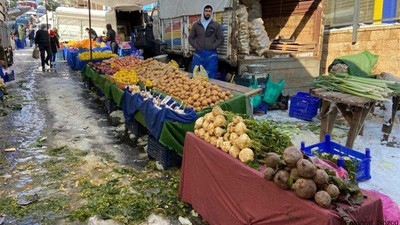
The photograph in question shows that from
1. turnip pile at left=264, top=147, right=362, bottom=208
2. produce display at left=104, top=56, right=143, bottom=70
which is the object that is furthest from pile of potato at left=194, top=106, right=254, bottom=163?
produce display at left=104, top=56, right=143, bottom=70

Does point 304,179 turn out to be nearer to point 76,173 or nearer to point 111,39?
point 76,173

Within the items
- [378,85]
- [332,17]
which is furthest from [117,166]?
[332,17]

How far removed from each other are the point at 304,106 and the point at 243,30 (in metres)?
2.77

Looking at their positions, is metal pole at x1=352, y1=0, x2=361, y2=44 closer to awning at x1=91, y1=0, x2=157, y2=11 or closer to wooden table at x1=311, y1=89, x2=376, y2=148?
wooden table at x1=311, y1=89, x2=376, y2=148

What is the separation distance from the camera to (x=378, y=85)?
4.94 metres

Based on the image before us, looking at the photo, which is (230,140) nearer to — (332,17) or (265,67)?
(265,67)

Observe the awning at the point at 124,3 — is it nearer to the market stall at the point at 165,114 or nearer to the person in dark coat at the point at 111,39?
the person in dark coat at the point at 111,39

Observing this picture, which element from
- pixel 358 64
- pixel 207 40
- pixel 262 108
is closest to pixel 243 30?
pixel 207 40

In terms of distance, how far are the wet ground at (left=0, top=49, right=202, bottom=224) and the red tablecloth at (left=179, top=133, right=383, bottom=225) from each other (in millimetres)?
364

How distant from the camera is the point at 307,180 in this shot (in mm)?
2205

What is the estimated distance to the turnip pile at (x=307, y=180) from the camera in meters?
2.15

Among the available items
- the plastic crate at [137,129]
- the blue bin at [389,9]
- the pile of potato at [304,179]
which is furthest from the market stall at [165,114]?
the blue bin at [389,9]

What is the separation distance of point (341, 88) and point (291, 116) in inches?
100

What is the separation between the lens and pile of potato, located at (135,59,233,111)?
5.07m
